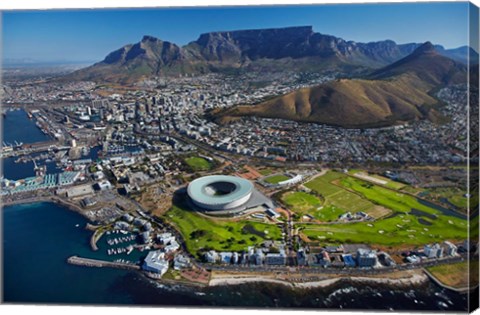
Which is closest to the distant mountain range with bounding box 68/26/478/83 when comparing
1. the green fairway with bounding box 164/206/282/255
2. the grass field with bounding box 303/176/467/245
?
the grass field with bounding box 303/176/467/245

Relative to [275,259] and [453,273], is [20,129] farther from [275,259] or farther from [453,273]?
[453,273]

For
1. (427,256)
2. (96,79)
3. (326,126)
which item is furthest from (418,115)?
(96,79)

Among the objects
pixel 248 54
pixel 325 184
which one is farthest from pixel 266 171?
pixel 248 54

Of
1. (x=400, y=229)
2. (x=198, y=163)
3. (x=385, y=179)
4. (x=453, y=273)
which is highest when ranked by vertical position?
(x=198, y=163)

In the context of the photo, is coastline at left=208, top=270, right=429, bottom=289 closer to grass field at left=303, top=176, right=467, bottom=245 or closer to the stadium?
grass field at left=303, top=176, right=467, bottom=245

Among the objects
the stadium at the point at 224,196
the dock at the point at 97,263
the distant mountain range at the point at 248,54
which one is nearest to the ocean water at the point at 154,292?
the dock at the point at 97,263

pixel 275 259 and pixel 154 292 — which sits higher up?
pixel 275 259

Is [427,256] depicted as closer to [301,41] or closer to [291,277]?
[291,277]
